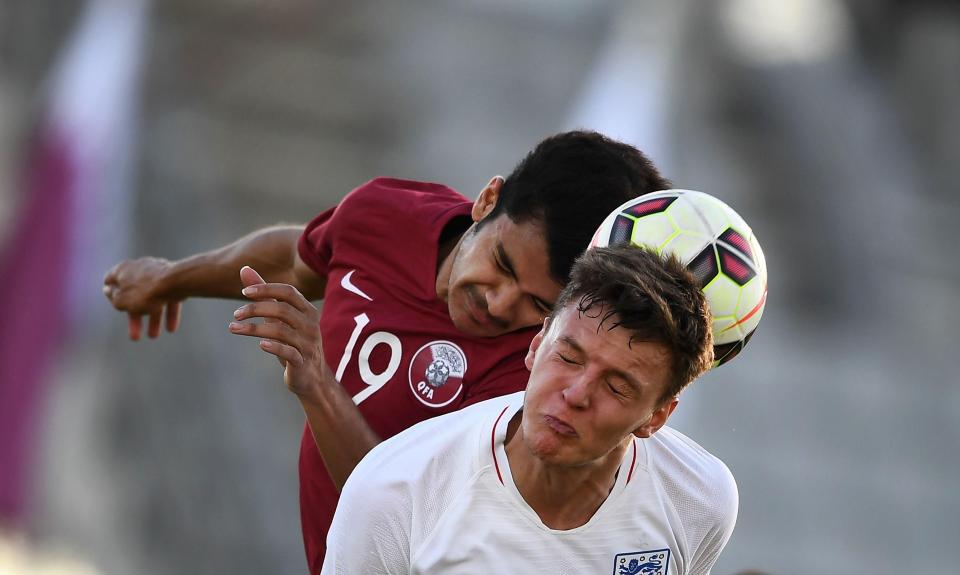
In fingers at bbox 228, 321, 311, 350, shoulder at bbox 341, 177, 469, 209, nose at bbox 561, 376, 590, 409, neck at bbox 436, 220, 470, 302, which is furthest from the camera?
shoulder at bbox 341, 177, 469, 209

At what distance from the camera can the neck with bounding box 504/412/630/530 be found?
7.76ft

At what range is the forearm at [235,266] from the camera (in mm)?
3600

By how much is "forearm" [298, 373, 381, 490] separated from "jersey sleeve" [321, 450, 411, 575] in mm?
318

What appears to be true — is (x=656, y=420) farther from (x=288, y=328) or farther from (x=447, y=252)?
(x=447, y=252)

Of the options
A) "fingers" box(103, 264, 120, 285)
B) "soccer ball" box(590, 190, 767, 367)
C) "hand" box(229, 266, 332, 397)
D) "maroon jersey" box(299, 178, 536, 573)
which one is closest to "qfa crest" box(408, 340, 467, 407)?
"maroon jersey" box(299, 178, 536, 573)

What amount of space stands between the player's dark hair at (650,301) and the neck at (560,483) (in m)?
0.21

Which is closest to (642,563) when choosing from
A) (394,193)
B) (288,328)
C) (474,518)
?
(474,518)

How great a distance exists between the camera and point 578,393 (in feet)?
7.22

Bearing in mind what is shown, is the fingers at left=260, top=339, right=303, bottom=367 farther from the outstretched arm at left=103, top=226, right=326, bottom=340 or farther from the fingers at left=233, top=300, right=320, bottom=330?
the outstretched arm at left=103, top=226, right=326, bottom=340

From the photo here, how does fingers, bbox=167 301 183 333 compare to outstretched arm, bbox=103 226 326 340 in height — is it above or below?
below

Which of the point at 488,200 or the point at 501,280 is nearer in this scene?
the point at 501,280

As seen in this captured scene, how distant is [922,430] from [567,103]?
4058 millimetres

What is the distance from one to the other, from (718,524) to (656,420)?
0.38 m

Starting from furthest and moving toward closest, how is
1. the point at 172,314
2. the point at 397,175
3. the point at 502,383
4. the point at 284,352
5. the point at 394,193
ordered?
1. the point at 397,175
2. the point at 172,314
3. the point at 394,193
4. the point at 502,383
5. the point at 284,352
